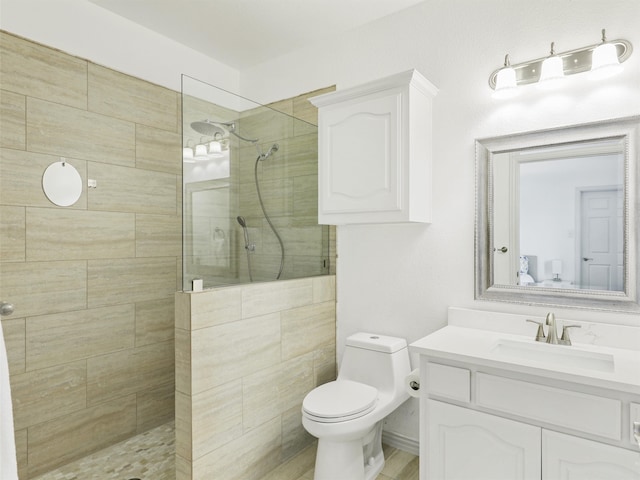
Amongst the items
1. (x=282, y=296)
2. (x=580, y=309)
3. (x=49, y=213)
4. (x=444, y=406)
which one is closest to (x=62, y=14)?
(x=49, y=213)

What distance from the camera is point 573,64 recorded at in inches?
72.9

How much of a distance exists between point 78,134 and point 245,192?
107cm

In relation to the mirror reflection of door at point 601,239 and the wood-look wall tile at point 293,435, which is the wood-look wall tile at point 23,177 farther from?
the mirror reflection of door at point 601,239

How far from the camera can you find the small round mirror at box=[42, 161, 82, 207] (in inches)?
85.0

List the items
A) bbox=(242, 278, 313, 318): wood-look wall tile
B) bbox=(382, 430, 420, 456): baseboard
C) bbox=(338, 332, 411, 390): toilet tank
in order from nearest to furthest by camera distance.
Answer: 1. bbox=(242, 278, 313, 318): wood-look wall tile
2. bbox=(338, 332, 411, 390): toilet tank
3. bbox=(382, 430, 420, 456): baseboard

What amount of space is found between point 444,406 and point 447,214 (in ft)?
3.39

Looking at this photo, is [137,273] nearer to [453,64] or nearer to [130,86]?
[130,86]

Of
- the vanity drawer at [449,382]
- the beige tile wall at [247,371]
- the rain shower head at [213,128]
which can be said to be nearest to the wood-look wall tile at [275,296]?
the beige tile wall at [247,371]

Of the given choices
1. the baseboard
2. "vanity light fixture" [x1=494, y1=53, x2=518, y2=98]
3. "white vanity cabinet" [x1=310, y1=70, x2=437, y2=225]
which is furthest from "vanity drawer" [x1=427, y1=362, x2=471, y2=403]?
"vanity light fixture" [x1=494, y1=53, x2=518, y2=98]

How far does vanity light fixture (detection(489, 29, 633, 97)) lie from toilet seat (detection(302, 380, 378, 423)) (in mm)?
1693

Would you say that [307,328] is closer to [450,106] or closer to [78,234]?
[78,234]

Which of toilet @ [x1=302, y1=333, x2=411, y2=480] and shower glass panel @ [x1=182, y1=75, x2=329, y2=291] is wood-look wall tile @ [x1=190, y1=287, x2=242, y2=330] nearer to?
shower glass panel @ [x1=182, y1=75, x2=329, y2=291]

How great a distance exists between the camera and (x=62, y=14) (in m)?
2.23

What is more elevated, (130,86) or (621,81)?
(130,86)
